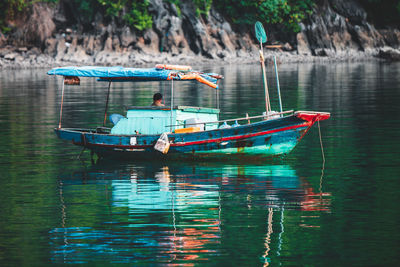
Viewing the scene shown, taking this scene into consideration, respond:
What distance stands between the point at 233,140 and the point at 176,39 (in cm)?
4983

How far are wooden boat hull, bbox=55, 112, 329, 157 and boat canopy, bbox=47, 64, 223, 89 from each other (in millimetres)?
1492

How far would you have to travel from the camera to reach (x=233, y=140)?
18.4 meters

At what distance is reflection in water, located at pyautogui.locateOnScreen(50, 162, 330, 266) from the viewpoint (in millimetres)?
11281

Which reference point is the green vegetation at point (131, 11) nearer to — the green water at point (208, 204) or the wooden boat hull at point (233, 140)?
the green water at point (208, 204)

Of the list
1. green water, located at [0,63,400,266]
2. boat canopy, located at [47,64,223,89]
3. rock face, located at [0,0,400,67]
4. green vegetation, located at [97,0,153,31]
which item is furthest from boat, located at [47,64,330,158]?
green vegetation, located at [97,0,153,31]

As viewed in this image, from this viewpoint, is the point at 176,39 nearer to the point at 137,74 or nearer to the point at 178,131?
the point at 137,74

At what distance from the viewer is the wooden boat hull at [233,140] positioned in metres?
18.0

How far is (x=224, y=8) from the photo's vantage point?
2867 inches

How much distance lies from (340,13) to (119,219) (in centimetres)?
6442

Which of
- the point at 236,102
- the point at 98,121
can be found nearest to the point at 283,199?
the point at 98,121

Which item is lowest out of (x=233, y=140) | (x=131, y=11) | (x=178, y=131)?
(x=233, y=140)

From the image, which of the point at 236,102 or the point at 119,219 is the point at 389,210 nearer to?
the point at 119,219

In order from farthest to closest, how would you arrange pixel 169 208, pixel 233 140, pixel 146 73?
pixel 146 73
pixel 233 140
pixel 169 208

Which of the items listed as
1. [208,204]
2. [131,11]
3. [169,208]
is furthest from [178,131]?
[131,11]
